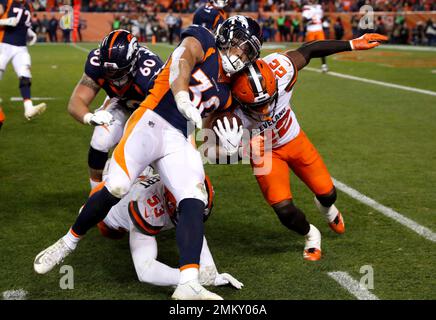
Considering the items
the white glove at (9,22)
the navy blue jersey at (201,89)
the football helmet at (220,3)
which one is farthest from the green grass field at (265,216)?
the football helmet at (220,3)

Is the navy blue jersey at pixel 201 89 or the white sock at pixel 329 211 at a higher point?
the navy blue jersey at pixel 201 89

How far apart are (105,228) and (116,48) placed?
3.80 feet

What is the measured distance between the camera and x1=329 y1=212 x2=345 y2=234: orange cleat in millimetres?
4609

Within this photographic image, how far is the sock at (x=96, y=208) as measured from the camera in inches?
139

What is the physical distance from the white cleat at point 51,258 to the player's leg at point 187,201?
0.69 m

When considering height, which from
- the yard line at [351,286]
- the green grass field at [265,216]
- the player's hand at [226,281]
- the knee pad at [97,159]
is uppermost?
the knee pad at [97,159]

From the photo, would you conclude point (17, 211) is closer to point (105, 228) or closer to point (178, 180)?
point (105, 228)

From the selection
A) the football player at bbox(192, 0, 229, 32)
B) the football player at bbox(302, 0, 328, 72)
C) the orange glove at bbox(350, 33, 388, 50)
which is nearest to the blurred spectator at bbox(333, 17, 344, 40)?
the football player at bbox(302, 0, 328, 72)

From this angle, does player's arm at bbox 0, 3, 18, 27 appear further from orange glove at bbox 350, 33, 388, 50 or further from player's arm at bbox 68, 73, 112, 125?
orange glove at bbox 350, 33, 388, 50

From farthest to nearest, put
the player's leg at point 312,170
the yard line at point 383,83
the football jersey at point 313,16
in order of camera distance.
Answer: the football jersey at point 313,16
the yard line at point 383,83
the player's leg at point 312,170

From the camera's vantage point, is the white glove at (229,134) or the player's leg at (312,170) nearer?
the white glove at (229,134)

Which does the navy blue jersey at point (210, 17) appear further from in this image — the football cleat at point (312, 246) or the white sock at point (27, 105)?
the football cleat at point (312, 246)

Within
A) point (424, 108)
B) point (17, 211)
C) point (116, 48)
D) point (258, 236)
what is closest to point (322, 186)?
point (258, 236)

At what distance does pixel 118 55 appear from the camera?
4.17 m
